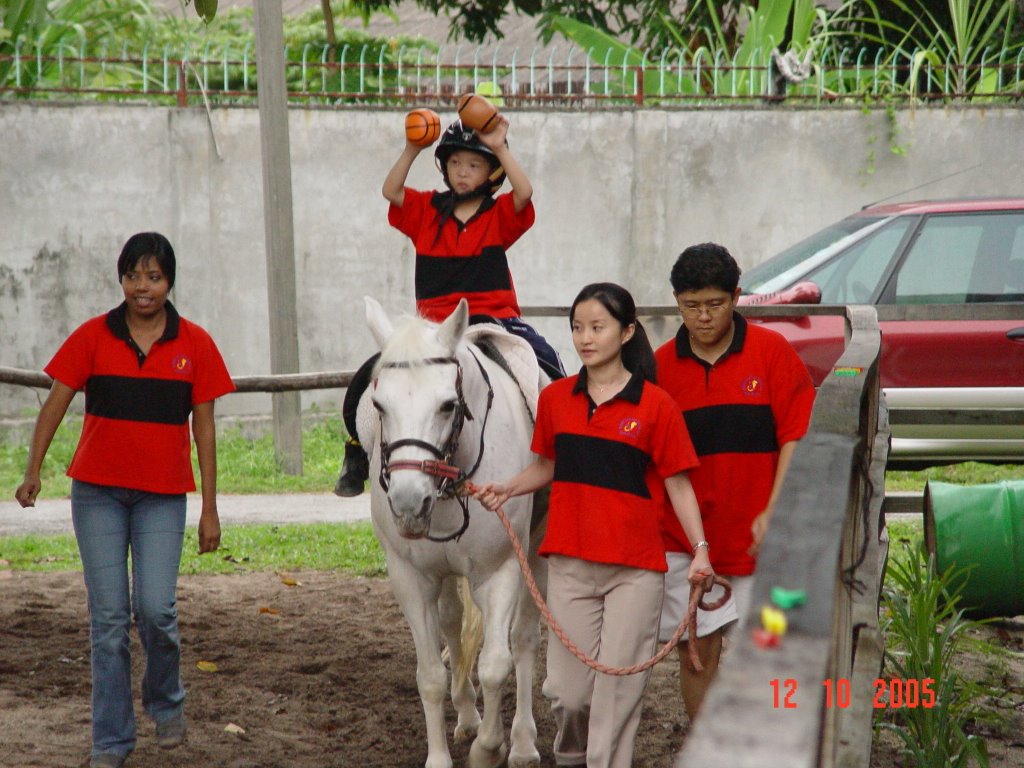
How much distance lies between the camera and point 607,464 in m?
3.99

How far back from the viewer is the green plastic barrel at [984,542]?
6.39 m

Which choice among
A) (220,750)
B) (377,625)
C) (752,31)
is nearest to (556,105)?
(752,31)

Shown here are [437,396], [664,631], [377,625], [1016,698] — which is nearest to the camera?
[437,396]

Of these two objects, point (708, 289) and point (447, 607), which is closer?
point (708, 289)

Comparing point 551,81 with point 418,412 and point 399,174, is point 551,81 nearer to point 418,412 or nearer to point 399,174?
point 399,174

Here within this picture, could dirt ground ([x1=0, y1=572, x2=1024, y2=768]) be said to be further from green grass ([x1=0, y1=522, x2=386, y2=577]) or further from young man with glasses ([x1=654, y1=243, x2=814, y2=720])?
young man with glasses ([x1=654, y1=243, x2=814, y2=720])

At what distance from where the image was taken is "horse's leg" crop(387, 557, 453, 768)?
4641 mm

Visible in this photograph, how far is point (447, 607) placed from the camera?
5.35 metres

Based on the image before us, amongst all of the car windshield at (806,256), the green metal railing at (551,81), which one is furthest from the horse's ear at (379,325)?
the green metal railing at (551,81)

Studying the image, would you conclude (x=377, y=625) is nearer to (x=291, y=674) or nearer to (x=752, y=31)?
(x=291, y=674)

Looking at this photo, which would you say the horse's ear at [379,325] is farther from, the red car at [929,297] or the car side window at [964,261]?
the car side window at [964,261]

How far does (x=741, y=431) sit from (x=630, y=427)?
16.5 inches

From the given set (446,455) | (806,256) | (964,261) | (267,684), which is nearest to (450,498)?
(446,455)

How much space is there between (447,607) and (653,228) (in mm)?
7321
